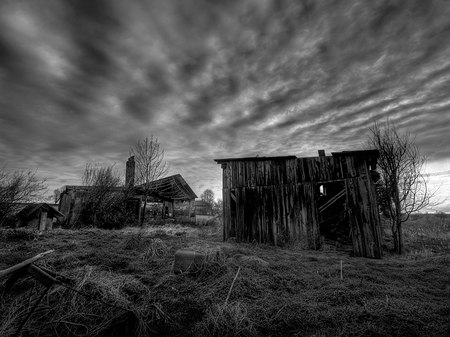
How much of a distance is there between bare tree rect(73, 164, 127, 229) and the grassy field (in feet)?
24.9

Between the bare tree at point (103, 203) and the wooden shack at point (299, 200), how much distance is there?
304 inches

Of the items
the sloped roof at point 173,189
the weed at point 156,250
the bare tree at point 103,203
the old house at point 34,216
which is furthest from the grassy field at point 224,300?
the sloped roof at point 173,189

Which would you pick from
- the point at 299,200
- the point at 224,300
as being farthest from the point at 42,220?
the point at 299,200

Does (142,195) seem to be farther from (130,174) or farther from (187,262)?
(187,262)

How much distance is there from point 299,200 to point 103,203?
11701mm

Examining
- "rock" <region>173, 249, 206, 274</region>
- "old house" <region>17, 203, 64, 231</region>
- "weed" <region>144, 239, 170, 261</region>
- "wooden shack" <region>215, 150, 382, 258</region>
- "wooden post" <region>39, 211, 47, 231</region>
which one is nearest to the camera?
"rock" <region>173, 249, 206, 274</region>

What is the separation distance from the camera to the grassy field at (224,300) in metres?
2.90

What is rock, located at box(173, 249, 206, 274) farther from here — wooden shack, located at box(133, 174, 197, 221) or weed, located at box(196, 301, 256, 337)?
wooden shack, located at box(133, 174, 197, 221)

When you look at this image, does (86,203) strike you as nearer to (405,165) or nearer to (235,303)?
(235,303)

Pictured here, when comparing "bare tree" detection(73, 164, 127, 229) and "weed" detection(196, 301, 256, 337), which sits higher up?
"bare tree" detection(73, 164, 127, 229)

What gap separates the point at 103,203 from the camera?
13750mm

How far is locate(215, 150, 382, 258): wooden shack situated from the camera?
28.8 ft

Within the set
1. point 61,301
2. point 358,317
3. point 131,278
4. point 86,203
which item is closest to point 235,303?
point 358,317

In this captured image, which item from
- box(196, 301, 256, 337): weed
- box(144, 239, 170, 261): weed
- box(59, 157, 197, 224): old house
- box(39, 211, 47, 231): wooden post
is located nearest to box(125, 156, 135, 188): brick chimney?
box(59, 157, 197, 224): old house
